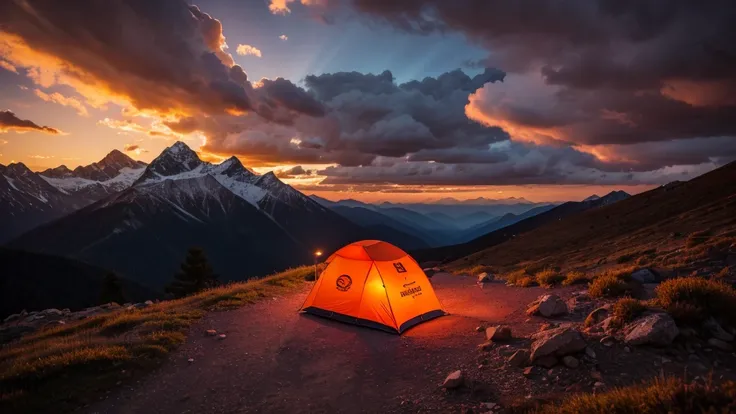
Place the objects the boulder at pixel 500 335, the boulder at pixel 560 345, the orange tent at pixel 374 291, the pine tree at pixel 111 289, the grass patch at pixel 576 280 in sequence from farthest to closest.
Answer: the pine tree at pixel 111 289 < the grass patch at pixel 576 280 < the orange tent at pixel 374 291 < the boulder at pixel 500 335 < the boulder at pixel 560 345

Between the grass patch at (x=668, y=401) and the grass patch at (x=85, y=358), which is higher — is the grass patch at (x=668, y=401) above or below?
below

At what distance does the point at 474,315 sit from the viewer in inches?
616

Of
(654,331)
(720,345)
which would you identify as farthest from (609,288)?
(654,331)

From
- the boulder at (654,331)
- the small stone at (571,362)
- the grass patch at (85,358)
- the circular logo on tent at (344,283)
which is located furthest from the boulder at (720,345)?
the grass patch at (85,358)

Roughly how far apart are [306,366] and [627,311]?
9.54m

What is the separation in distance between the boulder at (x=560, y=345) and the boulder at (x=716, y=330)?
130 inches

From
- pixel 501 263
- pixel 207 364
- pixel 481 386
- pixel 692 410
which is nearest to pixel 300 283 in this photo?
pixel 207 364

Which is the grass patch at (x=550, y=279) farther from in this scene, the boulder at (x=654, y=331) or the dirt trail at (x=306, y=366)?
the boulder at (x=654, y=331)

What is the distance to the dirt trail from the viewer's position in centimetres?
944

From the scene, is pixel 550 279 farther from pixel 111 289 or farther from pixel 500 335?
pixel 111 289

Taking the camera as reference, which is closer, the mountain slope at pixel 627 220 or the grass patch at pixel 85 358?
the grass patch at pixel 85 358

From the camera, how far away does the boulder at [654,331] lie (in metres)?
9.08

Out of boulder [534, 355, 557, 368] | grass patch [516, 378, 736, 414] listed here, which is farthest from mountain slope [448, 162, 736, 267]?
grass patch [516, 378, 736, 414]

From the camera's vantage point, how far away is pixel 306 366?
11539mm
